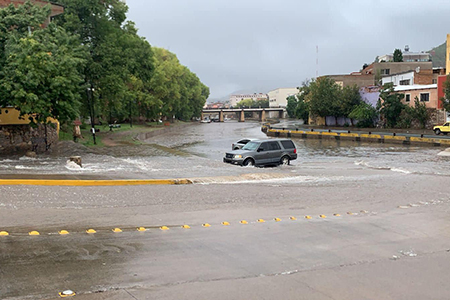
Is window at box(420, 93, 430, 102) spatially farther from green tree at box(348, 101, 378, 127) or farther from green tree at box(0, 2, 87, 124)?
green tree at box(0, 2, 87, 124)

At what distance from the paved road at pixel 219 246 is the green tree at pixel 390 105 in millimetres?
53539

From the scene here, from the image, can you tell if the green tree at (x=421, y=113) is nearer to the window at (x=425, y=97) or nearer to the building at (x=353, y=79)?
the window at (x=425, y=97)

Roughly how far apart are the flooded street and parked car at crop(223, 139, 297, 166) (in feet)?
30.2

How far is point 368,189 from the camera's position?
15469 mm

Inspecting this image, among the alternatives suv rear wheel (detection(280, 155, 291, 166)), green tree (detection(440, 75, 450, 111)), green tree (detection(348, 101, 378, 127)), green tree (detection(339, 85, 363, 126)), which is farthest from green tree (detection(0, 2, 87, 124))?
green tree (detection(339, 85, 363, 126))

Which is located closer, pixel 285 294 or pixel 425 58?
pixel 285 294

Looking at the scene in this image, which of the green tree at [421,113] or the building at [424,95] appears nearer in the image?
the building at [424,95]

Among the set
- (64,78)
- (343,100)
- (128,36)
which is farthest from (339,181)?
(343,100)

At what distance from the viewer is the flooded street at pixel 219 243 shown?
5875 millimetres

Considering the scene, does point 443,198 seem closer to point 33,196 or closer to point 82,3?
point 33,196

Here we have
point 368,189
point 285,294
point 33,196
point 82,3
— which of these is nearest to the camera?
point 285,294

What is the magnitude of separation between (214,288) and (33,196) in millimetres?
7583

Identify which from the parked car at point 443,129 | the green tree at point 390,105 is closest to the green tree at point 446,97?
the parked car at point 443,129

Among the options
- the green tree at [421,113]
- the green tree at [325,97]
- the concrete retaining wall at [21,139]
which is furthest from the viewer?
the green tree at [325,97]
